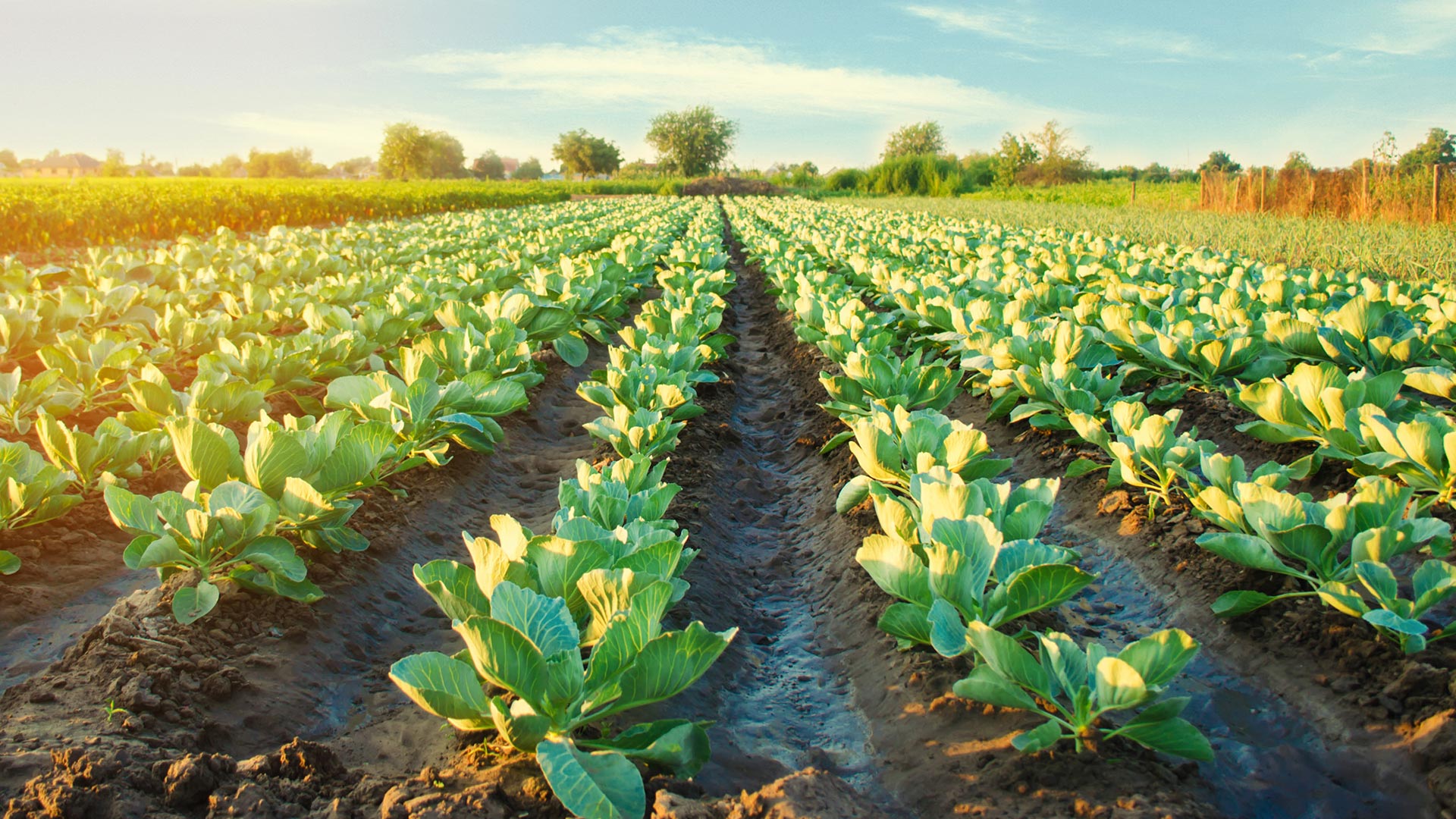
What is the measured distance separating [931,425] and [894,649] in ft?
2.51

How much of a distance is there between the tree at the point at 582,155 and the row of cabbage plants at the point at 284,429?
73.3 meters

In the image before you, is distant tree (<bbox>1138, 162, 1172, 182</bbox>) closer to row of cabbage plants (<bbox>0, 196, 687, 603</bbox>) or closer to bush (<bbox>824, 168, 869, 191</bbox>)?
bush (<bbox>824, 168, 869, 191</bbox>)

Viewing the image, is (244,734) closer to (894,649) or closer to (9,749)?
(9,749)

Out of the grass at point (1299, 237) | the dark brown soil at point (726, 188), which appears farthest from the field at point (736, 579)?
the dark brown soil at point (726, 188)

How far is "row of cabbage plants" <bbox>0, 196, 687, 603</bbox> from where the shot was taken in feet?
7.46

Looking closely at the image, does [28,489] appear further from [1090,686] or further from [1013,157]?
→ [1013,157]

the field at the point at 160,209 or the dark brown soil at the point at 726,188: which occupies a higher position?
the dark brown soil at the point at 726,188

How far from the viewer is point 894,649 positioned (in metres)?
2.30

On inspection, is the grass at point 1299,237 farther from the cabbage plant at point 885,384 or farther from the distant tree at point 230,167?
the distant tree at point 230,167

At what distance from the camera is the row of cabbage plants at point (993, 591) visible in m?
1.63

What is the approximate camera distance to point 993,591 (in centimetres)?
205

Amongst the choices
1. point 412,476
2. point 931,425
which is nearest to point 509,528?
point 931,425

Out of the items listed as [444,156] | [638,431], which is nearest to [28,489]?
[638,431]

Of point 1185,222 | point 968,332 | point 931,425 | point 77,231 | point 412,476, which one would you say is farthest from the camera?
point 1185,222
